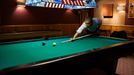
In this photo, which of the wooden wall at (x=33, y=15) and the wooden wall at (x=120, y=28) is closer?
the wooden wall at (x=33, y=15)

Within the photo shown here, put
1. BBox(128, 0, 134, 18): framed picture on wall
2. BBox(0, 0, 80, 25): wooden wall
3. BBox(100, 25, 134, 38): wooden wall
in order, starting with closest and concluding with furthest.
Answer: BBox(0, 0, 80, 25): wooden wall → BBox(100, 25, 134, 38): wooden wall → BBox(128, 0, 134, 18): framed picture on wall

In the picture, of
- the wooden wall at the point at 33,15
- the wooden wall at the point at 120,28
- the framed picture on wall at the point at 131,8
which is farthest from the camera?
the framed picture on wall at the point at 131,8

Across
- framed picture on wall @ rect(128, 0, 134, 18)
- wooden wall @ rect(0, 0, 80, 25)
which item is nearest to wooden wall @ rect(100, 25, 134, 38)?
framed picture on wall @ rect(128, 0, 134, 18)

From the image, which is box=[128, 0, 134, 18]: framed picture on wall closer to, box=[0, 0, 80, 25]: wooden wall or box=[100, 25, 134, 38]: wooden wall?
box=[100, 25, 134, 38]: wooden wall

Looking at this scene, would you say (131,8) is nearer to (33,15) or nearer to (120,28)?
(120,28)

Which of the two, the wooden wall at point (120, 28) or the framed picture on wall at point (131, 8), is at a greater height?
the framed picture on wall at point (131, 8)

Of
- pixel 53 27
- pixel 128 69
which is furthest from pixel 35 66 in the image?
pixel 53 27

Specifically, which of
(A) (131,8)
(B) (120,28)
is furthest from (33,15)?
(A) (131,8)

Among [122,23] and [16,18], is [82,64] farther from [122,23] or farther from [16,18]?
[122,23]

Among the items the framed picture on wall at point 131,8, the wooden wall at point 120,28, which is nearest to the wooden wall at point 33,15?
the wooden wall at point 120,28

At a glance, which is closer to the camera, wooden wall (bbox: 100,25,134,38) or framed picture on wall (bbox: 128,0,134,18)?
wooden wall (bbox: 100,25,134,38)

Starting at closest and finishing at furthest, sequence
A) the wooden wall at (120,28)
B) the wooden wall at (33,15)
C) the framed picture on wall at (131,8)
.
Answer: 1. the wooden wall at (33,15)
2. the wooden wall at (120,28)
3. the framed picture on wall at (131,8)

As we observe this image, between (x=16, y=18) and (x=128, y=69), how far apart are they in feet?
11.3

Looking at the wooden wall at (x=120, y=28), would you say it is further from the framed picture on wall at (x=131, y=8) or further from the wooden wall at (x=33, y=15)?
the wooden wall at (x=33, y=15)
